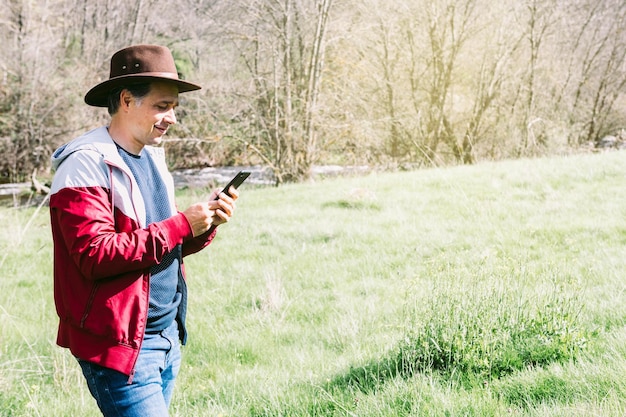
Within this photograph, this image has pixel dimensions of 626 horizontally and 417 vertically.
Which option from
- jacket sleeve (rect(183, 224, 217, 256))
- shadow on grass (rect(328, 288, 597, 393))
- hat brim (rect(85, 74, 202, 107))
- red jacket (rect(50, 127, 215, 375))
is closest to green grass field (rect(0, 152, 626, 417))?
shadow on grass (rect(328, 288, 597, 393))

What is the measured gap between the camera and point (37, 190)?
17.4m

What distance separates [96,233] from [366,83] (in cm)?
1612

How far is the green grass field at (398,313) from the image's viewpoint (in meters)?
2.89

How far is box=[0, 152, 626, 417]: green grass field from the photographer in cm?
289

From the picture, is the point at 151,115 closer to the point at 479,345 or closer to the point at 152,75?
the point at 152,75

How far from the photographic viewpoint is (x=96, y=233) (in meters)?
1.88

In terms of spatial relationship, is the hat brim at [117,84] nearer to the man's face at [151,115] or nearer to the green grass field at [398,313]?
the man's face at [151,115]

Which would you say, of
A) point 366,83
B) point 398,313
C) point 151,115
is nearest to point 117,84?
point 151,115

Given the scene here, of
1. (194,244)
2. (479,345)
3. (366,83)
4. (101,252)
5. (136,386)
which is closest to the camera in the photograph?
(101,252)

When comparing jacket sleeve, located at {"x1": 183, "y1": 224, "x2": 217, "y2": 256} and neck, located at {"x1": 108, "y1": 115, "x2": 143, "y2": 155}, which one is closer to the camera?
neck, located at {"x1": 108, "y1": 115, "x2": 143, "y2": 155}

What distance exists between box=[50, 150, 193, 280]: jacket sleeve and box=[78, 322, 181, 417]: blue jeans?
33cm

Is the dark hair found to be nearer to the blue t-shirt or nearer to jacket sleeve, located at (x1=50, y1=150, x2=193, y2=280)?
the blue t-shirt

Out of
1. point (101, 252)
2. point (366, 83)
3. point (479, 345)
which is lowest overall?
point (479, 345)

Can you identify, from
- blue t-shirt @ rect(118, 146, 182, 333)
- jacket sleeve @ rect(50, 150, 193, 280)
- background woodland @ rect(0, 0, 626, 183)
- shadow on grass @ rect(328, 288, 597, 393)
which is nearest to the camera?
jacket sleeve @ rect(50, 150, 193, 280)
